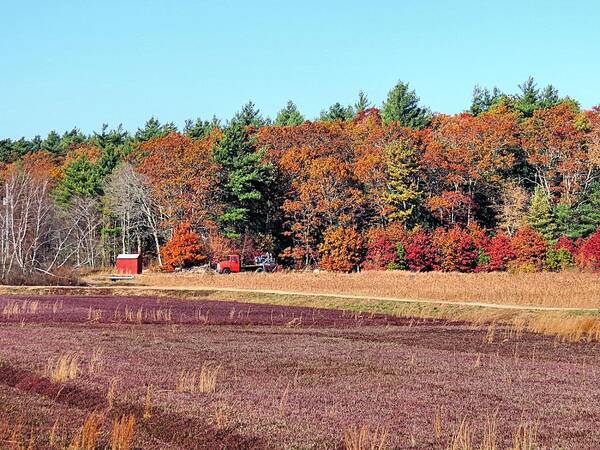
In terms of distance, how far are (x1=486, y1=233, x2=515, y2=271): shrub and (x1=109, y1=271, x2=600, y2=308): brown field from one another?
8362 millimetres

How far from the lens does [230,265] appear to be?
9662 cm

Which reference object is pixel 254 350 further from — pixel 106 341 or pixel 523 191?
pixel 523 191

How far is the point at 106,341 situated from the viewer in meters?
31.7

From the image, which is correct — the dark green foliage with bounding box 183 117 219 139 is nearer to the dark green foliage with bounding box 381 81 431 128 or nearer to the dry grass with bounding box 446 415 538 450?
the dark green foliage with bounding box 381 81 431 128

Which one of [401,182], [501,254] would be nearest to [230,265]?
[401,182]

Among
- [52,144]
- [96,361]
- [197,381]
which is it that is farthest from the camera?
[52,144]

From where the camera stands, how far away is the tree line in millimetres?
95000

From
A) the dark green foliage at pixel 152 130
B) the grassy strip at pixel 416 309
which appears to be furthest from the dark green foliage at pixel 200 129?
the grassy strip at pixel 416 309

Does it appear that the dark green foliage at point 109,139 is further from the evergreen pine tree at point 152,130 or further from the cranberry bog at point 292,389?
the cranberry bog at point 292,389

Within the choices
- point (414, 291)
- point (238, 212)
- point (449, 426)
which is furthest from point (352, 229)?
point (449, 426)

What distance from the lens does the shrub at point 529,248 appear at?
90188 mm

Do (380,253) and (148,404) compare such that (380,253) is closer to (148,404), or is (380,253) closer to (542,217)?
(542,217)

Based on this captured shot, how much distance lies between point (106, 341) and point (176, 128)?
143988 millimetres

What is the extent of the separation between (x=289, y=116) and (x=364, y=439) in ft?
547
